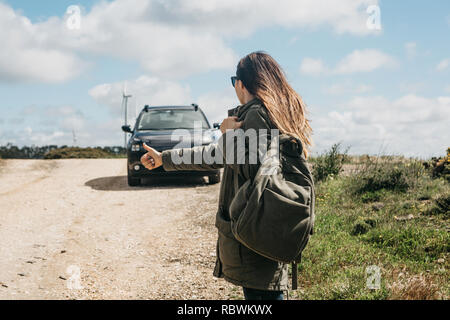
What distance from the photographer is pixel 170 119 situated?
36.5 feet

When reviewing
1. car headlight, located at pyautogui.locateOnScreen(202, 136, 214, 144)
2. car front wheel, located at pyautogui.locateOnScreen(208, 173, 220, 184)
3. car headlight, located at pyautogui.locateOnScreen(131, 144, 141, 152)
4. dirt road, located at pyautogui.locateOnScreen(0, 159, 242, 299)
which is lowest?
dirt road, located at pyautogui.locateOnScreen(0, 159, 242, 299)

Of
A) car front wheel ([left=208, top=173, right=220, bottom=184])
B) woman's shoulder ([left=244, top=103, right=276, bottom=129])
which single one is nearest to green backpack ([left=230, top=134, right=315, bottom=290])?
woman's shoulder ([left=244, top=103, right=276, bottom=129])

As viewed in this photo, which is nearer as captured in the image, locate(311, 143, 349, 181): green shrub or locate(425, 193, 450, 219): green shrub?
locate(425, 193, 450, 219): green shrub

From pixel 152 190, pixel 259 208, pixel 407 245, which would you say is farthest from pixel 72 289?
pixel 152 190

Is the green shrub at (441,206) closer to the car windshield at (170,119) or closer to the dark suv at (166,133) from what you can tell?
the dark suv at (166,133)

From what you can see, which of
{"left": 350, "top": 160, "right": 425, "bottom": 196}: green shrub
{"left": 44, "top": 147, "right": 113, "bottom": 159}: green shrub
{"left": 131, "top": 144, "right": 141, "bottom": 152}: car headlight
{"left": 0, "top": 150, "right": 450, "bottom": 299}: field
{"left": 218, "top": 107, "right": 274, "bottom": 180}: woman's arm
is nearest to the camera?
{"left": 218, "top": 107, "right": 274, "bottom": 180}: woman's arm

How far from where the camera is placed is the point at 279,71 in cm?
230

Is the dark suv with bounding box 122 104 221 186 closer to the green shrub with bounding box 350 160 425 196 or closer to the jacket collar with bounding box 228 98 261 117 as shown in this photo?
the green shrub with bounding box 350 160 425 196

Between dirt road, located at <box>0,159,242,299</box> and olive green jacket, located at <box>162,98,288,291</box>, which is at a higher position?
olive green jacket, located at <box>162,98,288,291</box>

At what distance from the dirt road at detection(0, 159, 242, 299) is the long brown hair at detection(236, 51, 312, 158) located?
2627 millimetres

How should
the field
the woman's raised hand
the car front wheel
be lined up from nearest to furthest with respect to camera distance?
1. the woman's raised hand
2. the field
3. the car front wheel

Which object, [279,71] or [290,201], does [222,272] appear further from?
[279,71]

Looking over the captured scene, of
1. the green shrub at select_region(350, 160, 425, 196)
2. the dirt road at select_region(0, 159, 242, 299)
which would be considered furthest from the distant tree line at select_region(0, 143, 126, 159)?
the green shrub at select_region(350, 160, 425, 196)

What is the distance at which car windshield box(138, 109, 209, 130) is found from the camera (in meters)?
10.9
